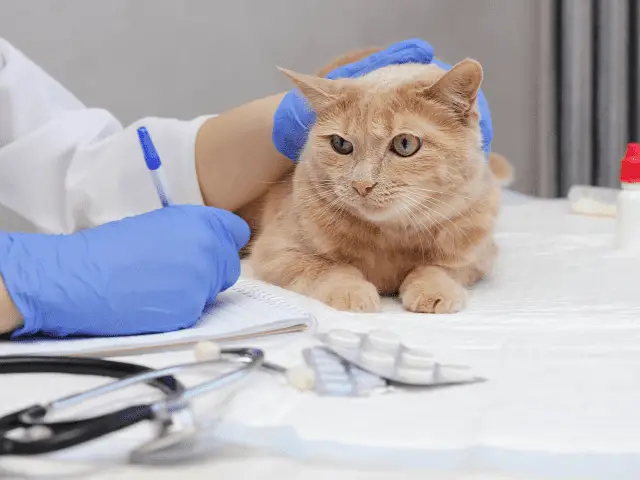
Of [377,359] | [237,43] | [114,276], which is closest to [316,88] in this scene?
[114,276]

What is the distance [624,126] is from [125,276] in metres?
1.96

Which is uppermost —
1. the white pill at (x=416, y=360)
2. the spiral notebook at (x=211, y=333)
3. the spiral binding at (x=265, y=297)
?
the white pill at (x=416, y=360)

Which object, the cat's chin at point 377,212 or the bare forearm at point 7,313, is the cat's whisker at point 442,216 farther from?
the bare forearm at point 7,313

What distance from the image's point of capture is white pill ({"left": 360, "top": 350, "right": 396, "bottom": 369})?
67 centimetres

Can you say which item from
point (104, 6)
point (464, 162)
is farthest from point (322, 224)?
point (104, 6)

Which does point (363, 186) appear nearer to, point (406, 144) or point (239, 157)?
point (406, 144)

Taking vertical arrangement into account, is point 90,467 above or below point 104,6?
below

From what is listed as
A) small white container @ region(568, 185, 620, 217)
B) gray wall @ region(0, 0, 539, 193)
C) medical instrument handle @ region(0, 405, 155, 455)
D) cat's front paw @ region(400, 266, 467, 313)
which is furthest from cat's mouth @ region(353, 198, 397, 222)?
gray wall @ region(0, 0, 539, 193)

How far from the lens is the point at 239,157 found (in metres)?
1.42

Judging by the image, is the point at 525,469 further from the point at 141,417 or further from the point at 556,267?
the point at 556,267

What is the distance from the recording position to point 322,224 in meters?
1.17

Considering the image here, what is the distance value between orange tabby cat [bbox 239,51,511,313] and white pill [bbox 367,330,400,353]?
318 millimetres

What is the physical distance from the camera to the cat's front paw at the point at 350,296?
40.3 inches

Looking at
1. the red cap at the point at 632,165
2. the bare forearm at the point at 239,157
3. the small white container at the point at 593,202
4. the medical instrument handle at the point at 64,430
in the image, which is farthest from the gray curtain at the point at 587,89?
the medical instrument handle at the point at 64,430
